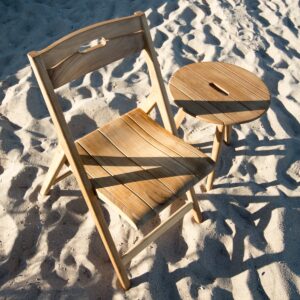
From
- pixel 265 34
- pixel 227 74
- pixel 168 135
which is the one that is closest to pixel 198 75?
pixel 227 74

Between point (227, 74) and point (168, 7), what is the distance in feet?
6.90

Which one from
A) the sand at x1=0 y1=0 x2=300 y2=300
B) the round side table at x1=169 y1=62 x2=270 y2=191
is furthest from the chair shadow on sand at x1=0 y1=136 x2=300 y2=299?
the round side table at x1=169 y1=62 x2=270 y2=191

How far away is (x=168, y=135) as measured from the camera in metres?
2.01

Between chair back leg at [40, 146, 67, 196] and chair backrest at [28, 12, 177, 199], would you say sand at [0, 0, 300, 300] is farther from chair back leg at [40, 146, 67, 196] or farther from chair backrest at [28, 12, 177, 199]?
chair backrest at [28, 12, 177, 199]

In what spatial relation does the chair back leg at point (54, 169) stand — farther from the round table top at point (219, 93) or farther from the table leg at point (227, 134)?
the table leg at point (227, 134)

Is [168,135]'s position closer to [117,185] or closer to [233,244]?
[117,185]

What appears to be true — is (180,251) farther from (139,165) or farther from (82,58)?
(82,58)

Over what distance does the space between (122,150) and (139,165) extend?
0.14 metres

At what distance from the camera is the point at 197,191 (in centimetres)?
244

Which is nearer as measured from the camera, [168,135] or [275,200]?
[168,135]

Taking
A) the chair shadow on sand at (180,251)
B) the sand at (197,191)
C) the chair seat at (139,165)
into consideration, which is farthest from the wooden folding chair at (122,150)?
the sand at (197,191)

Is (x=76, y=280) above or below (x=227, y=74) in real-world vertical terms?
below

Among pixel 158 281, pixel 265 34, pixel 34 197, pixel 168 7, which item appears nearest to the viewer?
pixel 158 281

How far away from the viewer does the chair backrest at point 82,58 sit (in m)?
1.52
